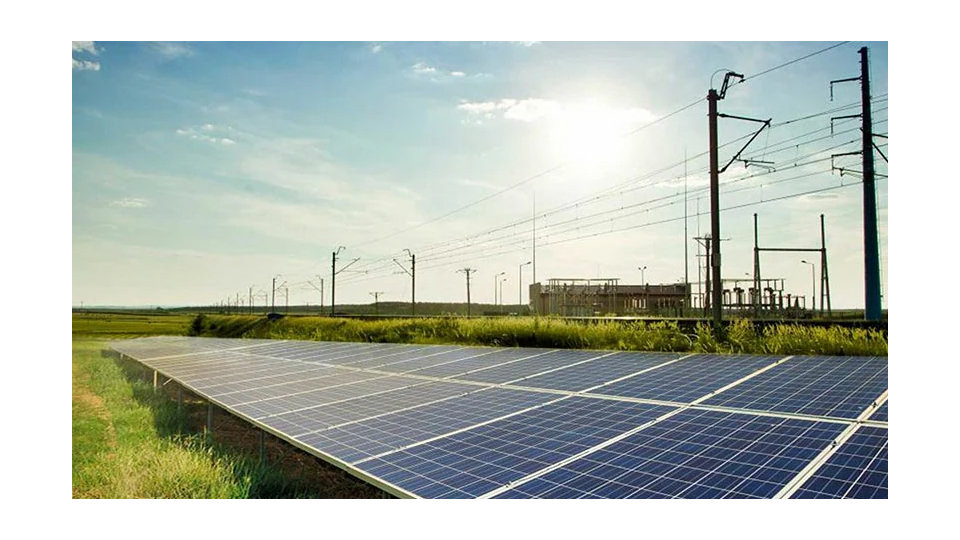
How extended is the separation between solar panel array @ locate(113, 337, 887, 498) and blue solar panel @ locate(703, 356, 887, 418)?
0.05ft

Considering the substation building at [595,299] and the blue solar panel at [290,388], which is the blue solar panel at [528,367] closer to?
the blue solar panel at [290,388]

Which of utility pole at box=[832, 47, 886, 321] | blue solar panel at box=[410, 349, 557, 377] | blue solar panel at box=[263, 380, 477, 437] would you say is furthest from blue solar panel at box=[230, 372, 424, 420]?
utility pole at box=[832, 47, 886, 321]

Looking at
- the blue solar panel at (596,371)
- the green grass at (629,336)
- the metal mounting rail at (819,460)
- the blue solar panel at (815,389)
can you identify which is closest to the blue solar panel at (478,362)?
the blue solar panel at (596,371)

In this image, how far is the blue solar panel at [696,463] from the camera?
3016 mm

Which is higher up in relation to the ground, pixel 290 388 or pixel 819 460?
pixel 819 460

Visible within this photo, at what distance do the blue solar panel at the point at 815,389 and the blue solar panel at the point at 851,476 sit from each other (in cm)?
65

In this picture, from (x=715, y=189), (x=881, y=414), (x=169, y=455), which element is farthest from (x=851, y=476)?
(x=715, y=189)

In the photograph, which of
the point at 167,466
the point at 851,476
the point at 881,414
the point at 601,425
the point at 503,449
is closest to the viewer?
the point at 851,476

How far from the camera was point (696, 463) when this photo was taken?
127 inches

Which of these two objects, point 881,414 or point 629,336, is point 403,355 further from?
point 881,414

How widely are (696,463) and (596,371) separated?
9.14ft
